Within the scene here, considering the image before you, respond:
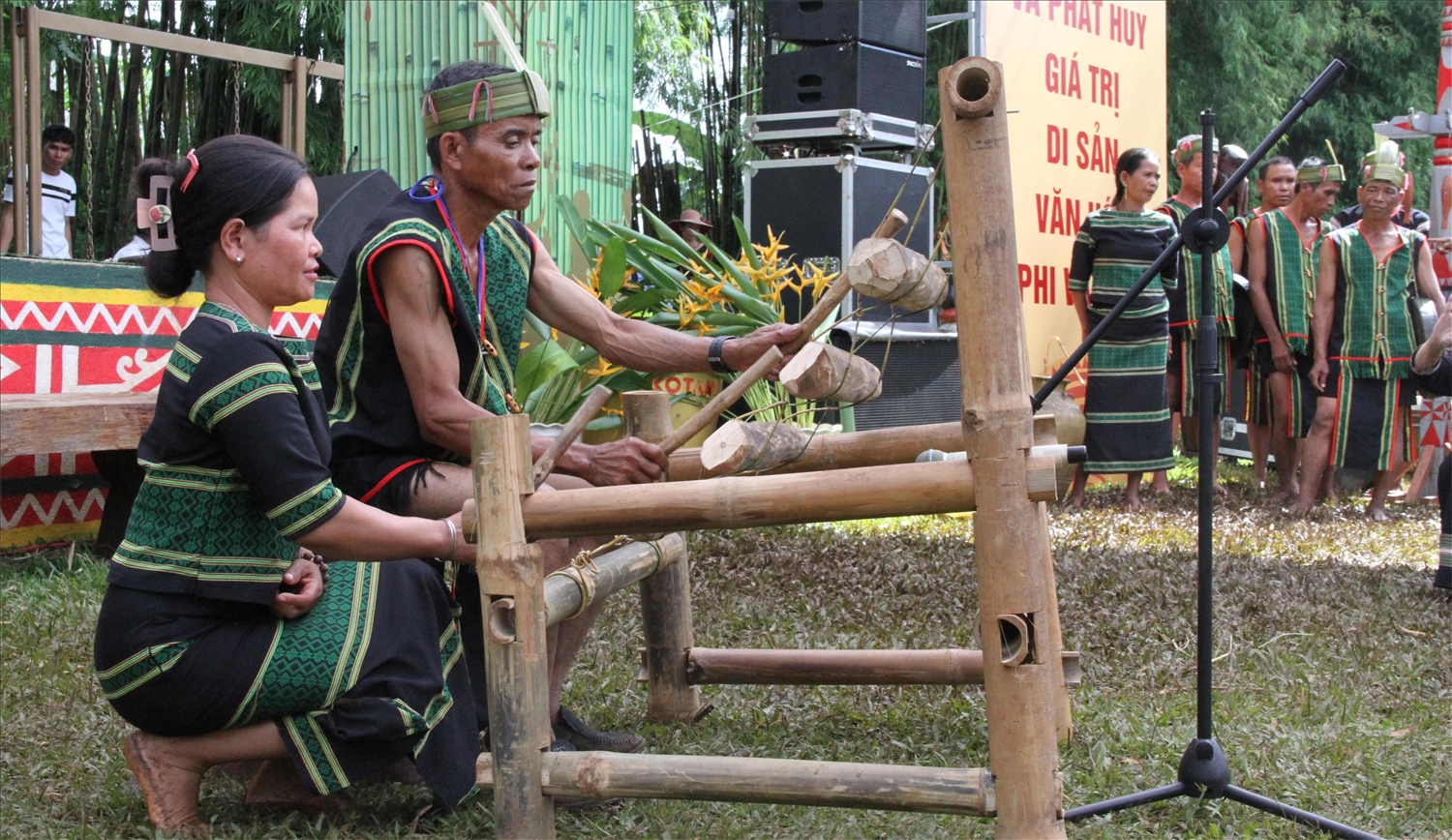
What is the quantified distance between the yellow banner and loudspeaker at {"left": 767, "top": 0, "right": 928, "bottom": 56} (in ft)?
1.84

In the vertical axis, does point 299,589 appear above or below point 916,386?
below

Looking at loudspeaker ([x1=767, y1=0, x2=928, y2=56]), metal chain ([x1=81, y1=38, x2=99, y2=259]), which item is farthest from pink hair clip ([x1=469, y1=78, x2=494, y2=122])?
metal chain ([x1=81, y1=38, x2=99, y2=259])

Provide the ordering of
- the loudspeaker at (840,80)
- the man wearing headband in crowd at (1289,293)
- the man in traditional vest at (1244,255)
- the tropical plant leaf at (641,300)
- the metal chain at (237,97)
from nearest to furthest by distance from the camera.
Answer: the tropical plant leaf at (641,300) → the man wearing headband in crowd at (1289,293) → the loudspeaker at (840,80) → the man in traditional vest at (1244,255) → the metal chain at (237,97)

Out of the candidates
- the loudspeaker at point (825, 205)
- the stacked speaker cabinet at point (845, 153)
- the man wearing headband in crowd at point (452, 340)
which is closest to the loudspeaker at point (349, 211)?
the loudspeaker at point (825, 205)

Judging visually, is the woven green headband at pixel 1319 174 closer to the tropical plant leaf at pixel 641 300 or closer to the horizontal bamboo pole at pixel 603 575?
the tropical plant leaf at pixel 641 300

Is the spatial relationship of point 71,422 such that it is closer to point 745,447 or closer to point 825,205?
point 745,447

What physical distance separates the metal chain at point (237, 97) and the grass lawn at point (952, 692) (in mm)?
4409

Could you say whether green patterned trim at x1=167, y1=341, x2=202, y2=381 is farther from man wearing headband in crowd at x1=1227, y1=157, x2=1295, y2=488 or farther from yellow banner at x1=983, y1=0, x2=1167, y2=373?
man wearing headband in crowd at x1=1227, y1=157, x2=1295, y2=488

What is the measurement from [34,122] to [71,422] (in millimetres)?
2044

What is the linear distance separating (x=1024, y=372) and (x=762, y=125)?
19.5ft

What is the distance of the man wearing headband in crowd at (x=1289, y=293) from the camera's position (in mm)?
7430

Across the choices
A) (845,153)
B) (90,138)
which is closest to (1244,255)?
(845,153)

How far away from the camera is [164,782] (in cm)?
254

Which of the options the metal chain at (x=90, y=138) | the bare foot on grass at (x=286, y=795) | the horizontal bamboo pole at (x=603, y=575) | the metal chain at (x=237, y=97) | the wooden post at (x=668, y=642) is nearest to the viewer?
the horizontal bamboo pole at (x=603, y=575)
